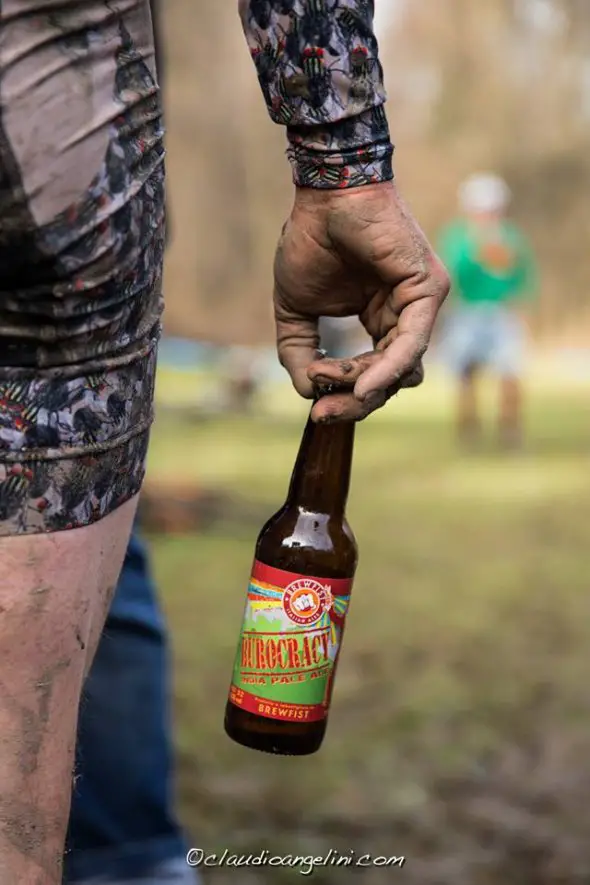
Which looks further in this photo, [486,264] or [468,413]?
[486,264]

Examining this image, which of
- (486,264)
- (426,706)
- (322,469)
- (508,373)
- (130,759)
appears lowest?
(426,706)

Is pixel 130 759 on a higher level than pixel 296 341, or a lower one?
lower

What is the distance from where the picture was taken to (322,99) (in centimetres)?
110

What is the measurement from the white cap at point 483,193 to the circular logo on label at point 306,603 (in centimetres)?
712

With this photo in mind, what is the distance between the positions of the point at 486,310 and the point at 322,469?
646 centimetres

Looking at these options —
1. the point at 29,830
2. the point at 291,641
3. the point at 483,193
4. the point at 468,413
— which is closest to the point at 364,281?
the point at 291,641

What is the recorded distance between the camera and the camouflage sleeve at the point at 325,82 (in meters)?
1.09

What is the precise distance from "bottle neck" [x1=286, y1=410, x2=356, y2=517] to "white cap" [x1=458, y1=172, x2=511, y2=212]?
6.88m

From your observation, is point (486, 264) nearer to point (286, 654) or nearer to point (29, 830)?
point (286, 654)

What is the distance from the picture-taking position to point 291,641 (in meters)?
1.18

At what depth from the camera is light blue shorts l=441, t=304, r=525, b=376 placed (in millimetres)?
7680

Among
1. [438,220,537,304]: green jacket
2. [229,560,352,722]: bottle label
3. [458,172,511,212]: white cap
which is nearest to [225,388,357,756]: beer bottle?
[229,560,352,722]: bottle label

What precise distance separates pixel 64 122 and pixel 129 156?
0.07 metres

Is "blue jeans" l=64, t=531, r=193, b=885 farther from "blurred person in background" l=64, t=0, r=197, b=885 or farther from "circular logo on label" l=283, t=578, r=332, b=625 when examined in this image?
"circular logo on label" l=283, t=578, r=332, b=625
